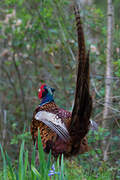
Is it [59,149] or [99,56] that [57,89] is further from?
[59,149]

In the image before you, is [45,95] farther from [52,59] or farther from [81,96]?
[52,59]

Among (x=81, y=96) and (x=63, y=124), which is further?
(x=63, y=124)

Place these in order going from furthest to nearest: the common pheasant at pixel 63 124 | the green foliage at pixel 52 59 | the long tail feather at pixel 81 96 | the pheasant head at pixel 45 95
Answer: the green foliage at pixel 52 59
the pheasant head at pixel 45 95
the common pheasant at pixel 63 124
the long tail feather at pixel 81 96

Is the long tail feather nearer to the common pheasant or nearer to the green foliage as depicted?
the common pheasant

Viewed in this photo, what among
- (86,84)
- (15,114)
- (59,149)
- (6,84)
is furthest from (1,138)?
(86,84)

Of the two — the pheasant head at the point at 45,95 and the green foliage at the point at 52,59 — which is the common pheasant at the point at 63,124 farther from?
the green foliage at the point at 52,59

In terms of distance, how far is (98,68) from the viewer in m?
6.11

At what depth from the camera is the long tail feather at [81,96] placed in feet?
7.69

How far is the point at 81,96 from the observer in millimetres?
2754

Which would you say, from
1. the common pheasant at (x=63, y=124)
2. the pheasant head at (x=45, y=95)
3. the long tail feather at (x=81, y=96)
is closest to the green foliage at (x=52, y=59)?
the common pheasant at (x=63, y=124)

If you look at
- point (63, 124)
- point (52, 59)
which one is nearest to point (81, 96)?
point (63, 124)

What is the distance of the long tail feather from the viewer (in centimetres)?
234

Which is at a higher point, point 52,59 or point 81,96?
point 52,59

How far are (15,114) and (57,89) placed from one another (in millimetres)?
1377
